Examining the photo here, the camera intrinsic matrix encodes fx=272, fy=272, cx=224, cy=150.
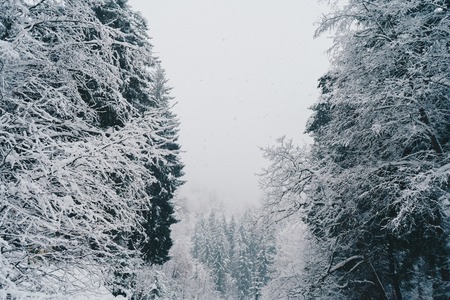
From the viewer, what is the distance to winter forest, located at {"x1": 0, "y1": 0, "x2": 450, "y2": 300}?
3.25m

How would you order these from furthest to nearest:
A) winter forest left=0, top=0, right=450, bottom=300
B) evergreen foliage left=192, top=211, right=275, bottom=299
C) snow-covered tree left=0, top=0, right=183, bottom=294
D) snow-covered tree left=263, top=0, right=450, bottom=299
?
evergreen foliage left=192, top=211, right=275, bottom=299
snow-covered tree left=263, top=0, right=450, bottom=299
winter forest left=0, top=0, right=450, bottom=300
snow-covered tree left=0, top=0, right=183, bottom=294

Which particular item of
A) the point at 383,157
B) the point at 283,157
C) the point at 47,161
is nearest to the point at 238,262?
the point at 283,157

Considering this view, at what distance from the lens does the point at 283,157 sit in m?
7.07

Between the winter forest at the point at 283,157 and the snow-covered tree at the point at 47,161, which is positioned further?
the winter forest at the point at 283,157

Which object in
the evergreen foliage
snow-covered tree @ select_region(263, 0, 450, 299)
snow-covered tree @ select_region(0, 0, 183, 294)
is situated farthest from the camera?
the evergreen foliage

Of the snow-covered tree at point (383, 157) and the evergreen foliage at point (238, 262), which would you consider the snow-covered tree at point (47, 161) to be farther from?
the evergreen foliage at point (238, 262)

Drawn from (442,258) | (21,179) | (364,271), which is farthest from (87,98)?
(442,258)

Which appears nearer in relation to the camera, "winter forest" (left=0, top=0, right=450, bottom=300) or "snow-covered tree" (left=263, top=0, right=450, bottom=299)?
"winter forest" (left=0, top=0, right=450, bottom=300)

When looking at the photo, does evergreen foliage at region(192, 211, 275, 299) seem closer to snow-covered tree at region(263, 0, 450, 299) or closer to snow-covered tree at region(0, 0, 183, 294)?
snow-covered tree at region(263, 0, 450, 299)

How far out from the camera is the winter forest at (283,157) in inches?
128

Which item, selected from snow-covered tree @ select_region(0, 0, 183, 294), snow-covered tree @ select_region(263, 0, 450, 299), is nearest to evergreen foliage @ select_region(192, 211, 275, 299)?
snow-covered tree @ select_region(263, 0, 450, 299)

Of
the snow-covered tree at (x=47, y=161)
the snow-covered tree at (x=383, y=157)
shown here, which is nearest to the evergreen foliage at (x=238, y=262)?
the snow-covered tree at (x=383, y=157)

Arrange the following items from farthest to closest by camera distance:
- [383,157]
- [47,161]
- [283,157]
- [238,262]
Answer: [238,262], [283,157], [383,157], [47,161]

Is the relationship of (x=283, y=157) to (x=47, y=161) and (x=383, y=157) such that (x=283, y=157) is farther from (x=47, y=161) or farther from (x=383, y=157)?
(x=47, y=161)
